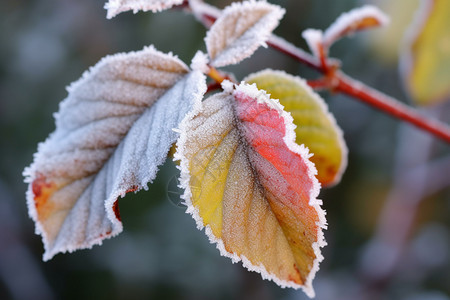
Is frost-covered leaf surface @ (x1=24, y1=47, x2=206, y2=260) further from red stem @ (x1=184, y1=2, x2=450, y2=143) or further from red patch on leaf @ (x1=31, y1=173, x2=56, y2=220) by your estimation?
red stem @ (x1=184, y1=2, x2=450, y2=143)

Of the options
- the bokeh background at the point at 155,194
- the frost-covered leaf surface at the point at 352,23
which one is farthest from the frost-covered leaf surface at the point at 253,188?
the bokeh background at the point at 155,194

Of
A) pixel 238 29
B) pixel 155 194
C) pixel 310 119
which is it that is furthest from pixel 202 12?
pixel 155 194

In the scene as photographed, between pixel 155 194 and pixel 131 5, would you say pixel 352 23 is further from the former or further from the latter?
pixel 155 194

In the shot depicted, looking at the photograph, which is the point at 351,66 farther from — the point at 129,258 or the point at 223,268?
the point at 129,258

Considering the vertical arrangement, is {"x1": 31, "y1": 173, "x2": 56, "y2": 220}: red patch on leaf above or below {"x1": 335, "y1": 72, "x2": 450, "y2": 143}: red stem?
above

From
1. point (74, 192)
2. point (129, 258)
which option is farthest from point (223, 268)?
point (74, 192)

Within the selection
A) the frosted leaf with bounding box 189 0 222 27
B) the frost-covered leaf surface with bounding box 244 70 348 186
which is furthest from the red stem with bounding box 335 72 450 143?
the frosted leaf with bounding box 189 0 222 27
